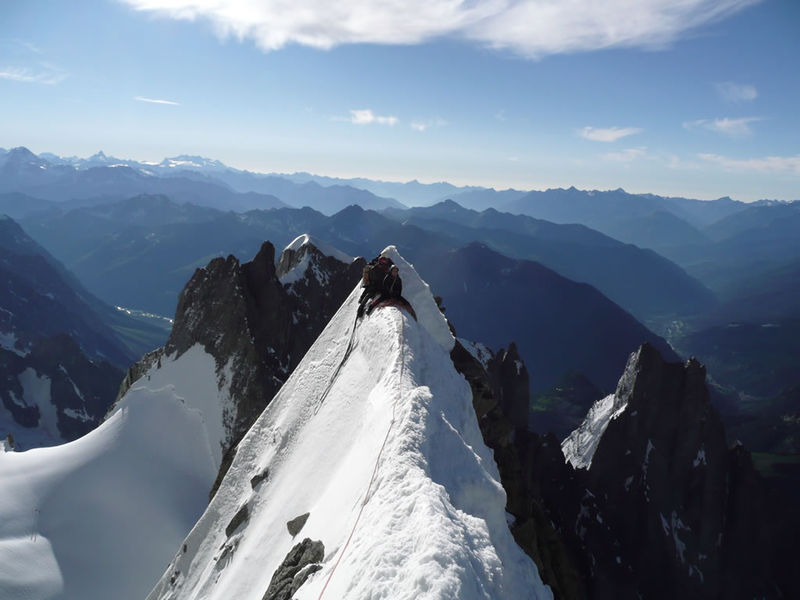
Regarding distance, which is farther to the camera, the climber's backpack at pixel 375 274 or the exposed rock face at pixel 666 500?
the exposed rock face at pixel 666 500

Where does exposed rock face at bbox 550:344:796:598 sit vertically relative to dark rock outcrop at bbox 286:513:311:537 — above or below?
below

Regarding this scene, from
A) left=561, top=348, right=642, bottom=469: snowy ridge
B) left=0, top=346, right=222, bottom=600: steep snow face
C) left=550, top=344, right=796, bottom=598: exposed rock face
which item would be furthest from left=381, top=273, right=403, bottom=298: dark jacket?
left=561, top=348, right=642, bottom=469: snowy ridge

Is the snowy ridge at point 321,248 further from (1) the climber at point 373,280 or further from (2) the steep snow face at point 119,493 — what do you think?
(1) the climber at point 373,280

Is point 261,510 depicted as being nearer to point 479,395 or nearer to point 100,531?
point 479,395

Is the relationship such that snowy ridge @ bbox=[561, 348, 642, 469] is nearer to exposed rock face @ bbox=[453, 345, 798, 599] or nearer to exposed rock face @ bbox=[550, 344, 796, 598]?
exposed rock face @ bbox=[550, 344, 796, 598]

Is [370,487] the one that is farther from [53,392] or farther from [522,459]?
[53,392]

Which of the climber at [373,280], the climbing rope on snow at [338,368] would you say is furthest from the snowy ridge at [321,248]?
the climbing rope on snow at [338,368]
